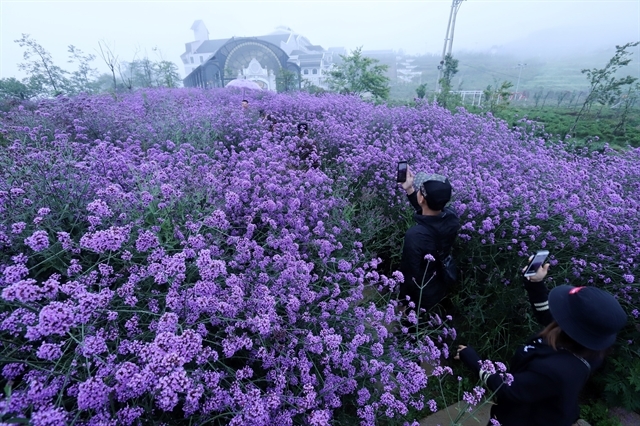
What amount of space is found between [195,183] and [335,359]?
6.17 ft

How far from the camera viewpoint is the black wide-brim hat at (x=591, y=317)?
4.85 ft

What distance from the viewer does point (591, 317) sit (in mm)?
1491

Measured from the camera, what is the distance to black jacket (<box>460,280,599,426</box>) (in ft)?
5.18

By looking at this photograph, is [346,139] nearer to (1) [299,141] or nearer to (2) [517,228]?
(1) [299,141]

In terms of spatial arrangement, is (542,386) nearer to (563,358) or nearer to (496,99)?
(563,358)

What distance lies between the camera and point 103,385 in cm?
119

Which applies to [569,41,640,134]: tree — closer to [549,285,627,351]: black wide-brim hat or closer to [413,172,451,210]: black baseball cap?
[413,172,451,210]: black baseball cap

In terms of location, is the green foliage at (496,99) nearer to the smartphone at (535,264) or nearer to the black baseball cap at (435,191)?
the black baseball cap at (435,191)

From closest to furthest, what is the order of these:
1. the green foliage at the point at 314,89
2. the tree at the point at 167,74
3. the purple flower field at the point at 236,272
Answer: the purple flower field at the point at 236,272, the green foliage at the point at 314,89, the tree at the point at 167,74

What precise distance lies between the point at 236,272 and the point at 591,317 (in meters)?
2.09

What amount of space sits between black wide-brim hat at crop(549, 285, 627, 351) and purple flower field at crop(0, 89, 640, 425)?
2.48 feet

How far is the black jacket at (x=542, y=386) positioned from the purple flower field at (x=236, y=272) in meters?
0.48

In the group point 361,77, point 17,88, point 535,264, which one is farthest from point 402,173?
point 17,88

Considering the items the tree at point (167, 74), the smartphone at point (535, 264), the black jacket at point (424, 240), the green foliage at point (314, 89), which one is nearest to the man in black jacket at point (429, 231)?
the black jacket at point (424, 240)
